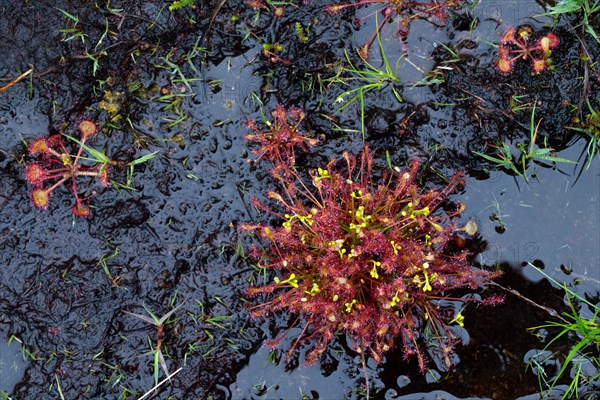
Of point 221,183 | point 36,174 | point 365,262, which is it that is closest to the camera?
point 365,262

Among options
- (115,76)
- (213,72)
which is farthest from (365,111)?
(115,76)

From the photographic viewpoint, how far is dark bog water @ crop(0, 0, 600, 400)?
12.3ft

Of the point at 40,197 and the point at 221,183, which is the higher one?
the point at 221,183

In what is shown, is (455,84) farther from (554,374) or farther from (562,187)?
(554,374)

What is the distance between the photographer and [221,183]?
3816mm

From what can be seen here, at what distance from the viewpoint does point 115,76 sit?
3.81 m

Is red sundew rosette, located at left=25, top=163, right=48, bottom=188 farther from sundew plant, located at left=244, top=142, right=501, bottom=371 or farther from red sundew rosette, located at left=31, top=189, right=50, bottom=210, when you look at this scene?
sundew plant, located at left=244, top=142, right=501, bottom=371

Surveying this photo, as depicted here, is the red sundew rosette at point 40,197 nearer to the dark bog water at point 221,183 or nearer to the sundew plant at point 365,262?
the dark bog water at point 221,183

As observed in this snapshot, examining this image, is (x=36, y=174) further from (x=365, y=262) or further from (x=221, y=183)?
(x=365, y=262)

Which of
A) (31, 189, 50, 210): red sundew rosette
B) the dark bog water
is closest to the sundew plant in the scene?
the dark bog water

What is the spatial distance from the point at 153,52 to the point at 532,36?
8.03ft

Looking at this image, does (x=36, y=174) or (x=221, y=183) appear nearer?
(x=36, y=174)

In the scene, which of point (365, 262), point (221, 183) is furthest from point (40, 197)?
point (365, 262)

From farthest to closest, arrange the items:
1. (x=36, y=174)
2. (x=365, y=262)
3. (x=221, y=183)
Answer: (x=221, y=183) → (x=36, y=174) → (x=365, y=262)
